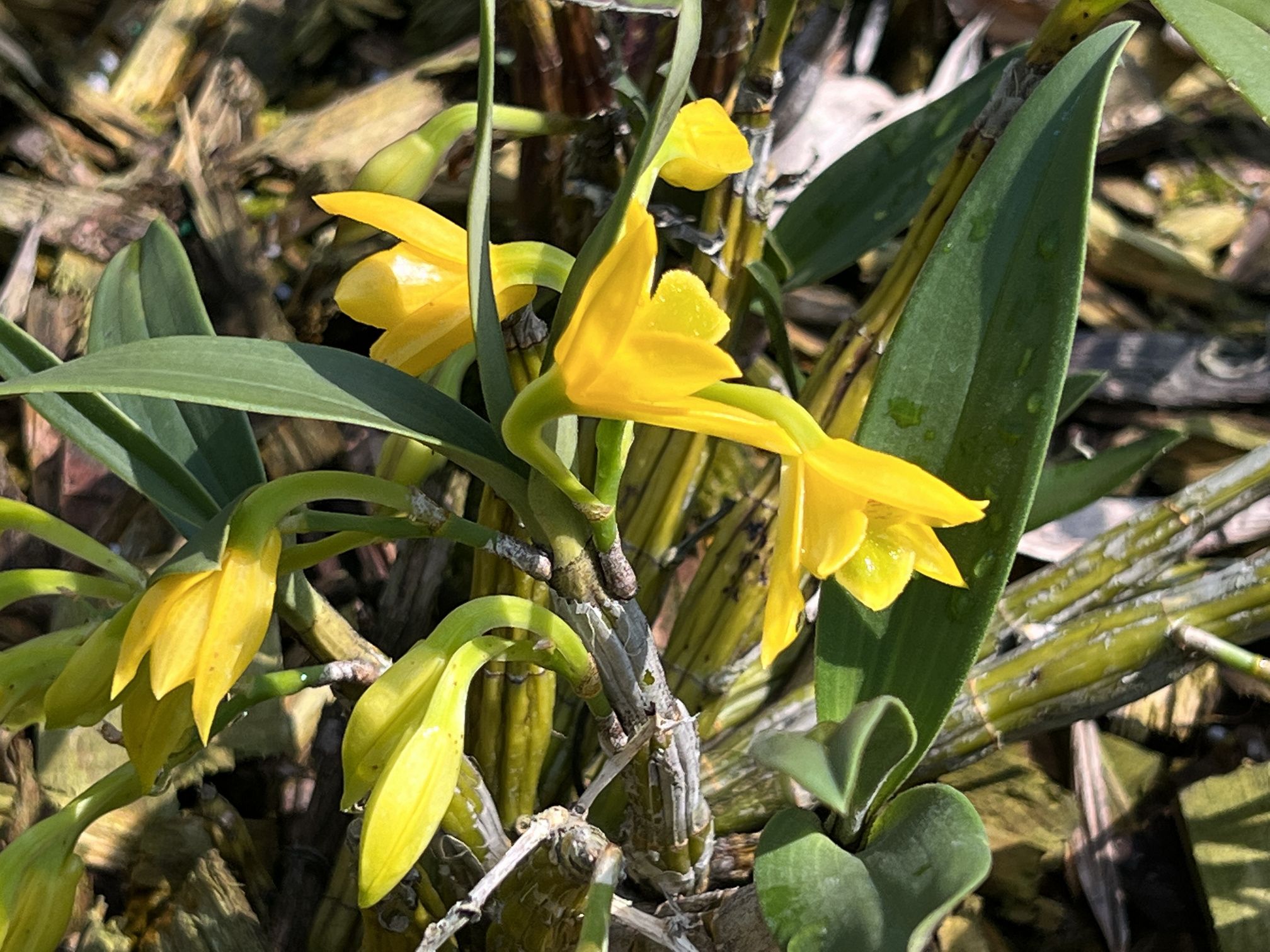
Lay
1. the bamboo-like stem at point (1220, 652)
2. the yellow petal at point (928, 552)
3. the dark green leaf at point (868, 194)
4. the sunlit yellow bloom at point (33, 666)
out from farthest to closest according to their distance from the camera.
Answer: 1. the dark green leaf at point (868, 194)
2. the bamboo-like stem at point (1220, 652)
3. the sunlit yellow bloom at point (33, 666)
4. the yellow petal at point (928, 552)

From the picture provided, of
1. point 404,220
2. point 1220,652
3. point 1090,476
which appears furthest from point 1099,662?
point 404,220

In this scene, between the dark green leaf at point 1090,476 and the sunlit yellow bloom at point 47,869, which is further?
the dark green leaf at point 1090,476

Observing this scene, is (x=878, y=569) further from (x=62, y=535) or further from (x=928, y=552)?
(x=62, y=535)

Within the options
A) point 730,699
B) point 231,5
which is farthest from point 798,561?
point 231,5

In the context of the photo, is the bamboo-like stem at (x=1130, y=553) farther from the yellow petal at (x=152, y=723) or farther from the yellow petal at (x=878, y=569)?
the yellow petal at (x=152, y=723)

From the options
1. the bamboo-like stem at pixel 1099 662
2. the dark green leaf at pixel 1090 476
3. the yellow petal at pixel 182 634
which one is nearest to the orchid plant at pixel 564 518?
the yellow petal at pixel 182 634

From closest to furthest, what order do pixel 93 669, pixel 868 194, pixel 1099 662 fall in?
1. pixel 93 669
2. pixel 1099 662
3. pixel 868 194

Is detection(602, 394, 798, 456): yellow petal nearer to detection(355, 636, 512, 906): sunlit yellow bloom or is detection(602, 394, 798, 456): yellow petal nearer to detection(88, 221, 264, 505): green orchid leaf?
detection(355, 636, 512, 906): sunlit yellow bloom
